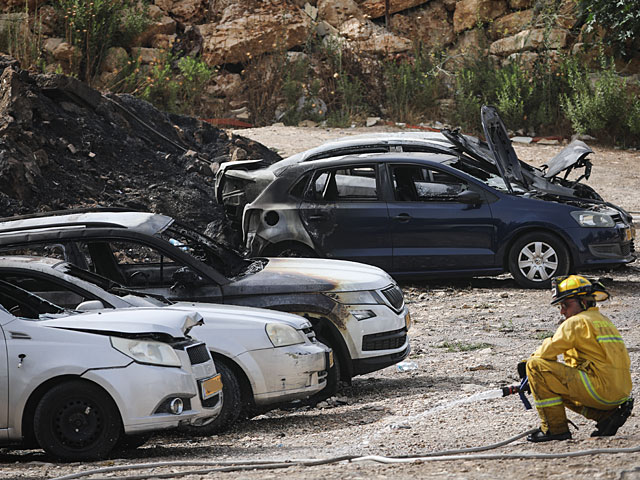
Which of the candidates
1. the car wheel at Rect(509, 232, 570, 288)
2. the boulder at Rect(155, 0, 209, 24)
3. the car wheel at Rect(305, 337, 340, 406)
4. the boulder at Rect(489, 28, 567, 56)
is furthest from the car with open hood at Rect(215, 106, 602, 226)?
the boulder at Rect(155, 0, 209, 24)

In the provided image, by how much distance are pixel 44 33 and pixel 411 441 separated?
22.5 metres

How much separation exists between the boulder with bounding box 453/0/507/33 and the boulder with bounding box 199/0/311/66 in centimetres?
474

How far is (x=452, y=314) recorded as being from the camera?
11328 mm

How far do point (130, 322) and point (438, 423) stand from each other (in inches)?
90.6

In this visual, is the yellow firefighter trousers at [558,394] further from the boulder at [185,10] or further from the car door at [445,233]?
the boulder at [185,10]

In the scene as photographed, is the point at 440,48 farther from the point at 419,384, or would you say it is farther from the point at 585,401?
the point at 585,401

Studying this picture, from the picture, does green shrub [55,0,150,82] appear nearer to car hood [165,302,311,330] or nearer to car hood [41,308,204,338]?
car hood [165,302,311,330]

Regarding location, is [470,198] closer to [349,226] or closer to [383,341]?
[349,226]

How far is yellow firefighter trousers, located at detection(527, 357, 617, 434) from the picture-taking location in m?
5.79

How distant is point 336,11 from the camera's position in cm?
3080

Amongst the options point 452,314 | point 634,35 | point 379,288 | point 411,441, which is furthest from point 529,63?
point 411,441

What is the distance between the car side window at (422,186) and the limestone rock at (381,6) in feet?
64.7

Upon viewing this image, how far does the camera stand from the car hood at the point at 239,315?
7065 millimetres

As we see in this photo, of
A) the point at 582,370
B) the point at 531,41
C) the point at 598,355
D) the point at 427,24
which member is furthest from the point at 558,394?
the point at 427,24
